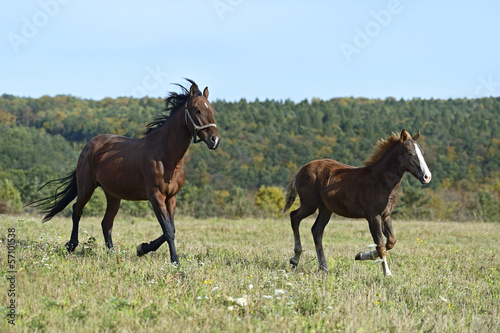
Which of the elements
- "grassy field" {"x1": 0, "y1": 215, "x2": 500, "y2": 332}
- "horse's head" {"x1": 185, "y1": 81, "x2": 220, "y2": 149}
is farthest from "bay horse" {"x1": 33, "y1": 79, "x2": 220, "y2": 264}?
"grassy field" {"x1": 0, "y1": 215, "x2": 500, "y2": 332}

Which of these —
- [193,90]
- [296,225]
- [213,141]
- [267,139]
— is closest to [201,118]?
[213,141]

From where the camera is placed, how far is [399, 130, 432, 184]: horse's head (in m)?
7.55

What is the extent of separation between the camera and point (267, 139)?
310 ft

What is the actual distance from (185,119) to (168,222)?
1551mm

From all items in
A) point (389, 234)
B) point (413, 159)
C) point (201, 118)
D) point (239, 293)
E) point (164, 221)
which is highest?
point (201, 118)

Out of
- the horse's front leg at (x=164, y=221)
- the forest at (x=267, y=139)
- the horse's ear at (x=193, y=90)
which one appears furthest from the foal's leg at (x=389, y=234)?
the forest at (x=267, y=139)

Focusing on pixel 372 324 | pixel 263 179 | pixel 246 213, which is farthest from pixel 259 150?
pixel 372 324

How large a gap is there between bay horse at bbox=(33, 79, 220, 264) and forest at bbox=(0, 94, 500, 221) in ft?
82.8

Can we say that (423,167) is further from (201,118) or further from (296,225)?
(201,118)

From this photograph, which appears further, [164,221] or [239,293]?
[164,221]

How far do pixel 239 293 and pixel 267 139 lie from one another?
89.0 m

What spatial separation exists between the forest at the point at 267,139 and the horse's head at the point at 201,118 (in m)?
26.4

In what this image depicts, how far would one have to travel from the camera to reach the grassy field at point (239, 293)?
15.9 feet

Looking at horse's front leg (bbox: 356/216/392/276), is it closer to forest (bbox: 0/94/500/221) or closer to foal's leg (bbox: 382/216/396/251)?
foal's leg (bbox: 382/216/396/251)
